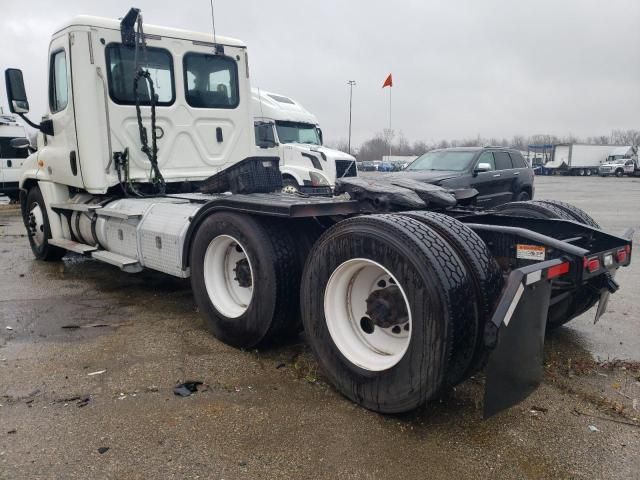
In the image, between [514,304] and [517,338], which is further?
[517,338]

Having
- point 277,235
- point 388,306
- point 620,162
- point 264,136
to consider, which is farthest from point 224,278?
point 620,162

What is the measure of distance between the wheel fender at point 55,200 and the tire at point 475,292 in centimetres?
559

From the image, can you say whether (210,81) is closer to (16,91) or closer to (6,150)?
(16,91)

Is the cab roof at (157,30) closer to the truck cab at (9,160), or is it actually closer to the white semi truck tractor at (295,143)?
the white semi truck tractor at (295,143)

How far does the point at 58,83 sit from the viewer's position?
238 inches

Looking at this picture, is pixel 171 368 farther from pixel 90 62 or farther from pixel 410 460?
pixel 90 62

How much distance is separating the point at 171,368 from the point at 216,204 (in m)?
1.29

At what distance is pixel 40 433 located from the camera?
2.83 m

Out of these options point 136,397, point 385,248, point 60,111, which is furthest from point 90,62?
point 385,248

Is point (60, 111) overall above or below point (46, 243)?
above

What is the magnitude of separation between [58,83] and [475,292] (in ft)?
18.2

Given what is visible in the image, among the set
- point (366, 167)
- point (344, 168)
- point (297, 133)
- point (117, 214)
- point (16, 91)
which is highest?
point (16, 91)

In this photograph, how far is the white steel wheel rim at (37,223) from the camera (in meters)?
7.32

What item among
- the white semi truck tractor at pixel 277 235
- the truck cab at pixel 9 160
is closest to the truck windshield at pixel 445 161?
the white semi truck tractor at pixel 277 235
